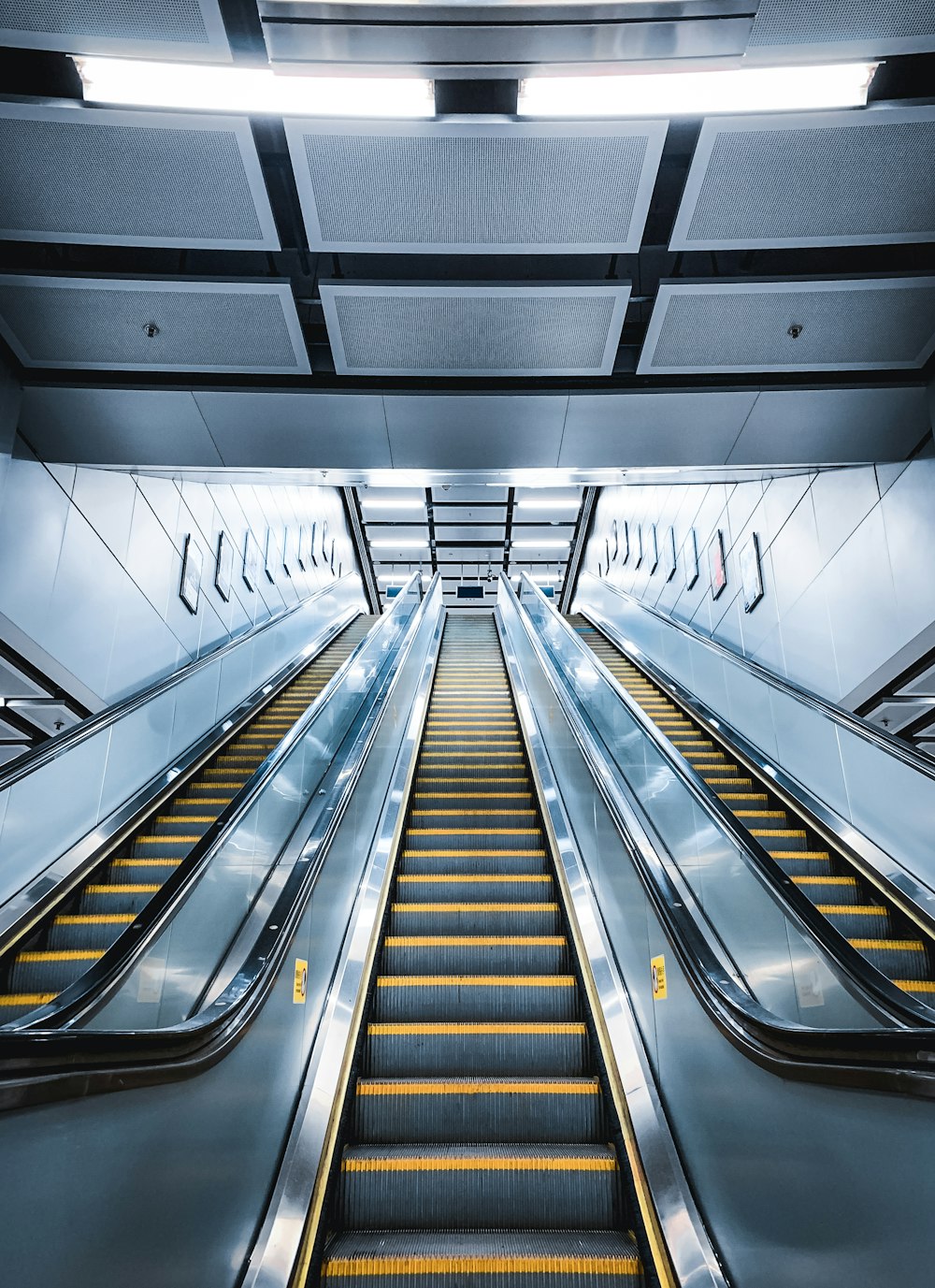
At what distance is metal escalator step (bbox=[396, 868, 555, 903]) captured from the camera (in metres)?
4.55

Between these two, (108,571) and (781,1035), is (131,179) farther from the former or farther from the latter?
(781,1035)

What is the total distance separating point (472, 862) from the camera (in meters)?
4.87

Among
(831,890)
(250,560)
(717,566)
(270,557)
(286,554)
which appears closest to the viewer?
(831,890)

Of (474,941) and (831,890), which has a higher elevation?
(831,890)

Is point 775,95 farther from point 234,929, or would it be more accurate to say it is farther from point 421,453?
point 234,929

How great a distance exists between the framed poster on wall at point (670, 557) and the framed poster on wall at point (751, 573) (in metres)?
2.62

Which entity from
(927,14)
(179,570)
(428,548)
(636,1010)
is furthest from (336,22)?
(428,548)

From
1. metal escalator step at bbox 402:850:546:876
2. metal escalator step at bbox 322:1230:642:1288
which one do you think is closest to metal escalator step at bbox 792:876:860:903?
metal escalator step at bbox 402:850:546:876

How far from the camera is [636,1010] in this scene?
10.8ft

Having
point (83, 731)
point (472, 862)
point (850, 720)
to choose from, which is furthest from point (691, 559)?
point (83, 731)

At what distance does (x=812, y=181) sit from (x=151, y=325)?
3.66 metres

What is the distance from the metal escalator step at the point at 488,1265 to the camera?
7.89 feet

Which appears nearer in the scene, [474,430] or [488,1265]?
[488,1265]

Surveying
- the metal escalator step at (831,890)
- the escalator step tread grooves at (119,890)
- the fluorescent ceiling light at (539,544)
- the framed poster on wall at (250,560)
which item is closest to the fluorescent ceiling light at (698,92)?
the metal escalator step at (831,890)
